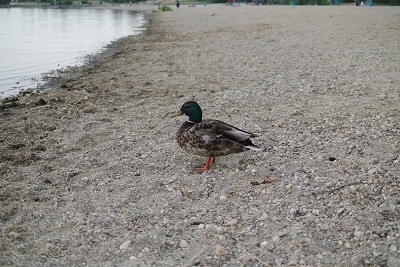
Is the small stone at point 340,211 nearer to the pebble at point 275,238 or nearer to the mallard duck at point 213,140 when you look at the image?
the pebble at point 275,238

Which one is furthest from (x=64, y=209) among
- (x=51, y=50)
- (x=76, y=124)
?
(x=51, y=50)

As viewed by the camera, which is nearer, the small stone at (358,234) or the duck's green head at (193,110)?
the small stone at (358,234)

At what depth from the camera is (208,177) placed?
500cm

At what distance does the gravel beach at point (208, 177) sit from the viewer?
11.8 ft

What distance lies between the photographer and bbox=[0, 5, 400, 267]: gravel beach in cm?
358

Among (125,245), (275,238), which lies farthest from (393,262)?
(125,245)

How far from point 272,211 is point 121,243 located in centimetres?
157

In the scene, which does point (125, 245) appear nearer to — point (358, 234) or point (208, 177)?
point (208, 177)

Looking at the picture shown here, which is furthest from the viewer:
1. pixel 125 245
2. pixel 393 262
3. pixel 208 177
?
pixel 208 177

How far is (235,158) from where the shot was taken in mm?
5480

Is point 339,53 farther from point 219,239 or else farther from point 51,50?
point 51,50

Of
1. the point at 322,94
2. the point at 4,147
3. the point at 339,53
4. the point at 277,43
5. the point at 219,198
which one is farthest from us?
the point at 277,43

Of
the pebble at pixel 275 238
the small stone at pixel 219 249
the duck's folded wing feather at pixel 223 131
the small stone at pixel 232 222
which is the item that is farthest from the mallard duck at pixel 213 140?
the small stone at pixel 219 249

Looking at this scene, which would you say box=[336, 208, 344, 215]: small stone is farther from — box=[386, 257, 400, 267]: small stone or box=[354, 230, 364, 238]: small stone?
box=[386, 257, 400, 267]: small stone
